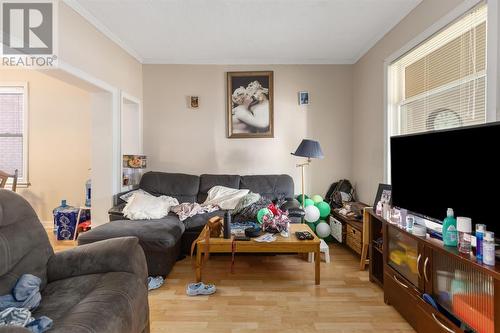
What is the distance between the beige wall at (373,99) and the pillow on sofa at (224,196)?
5.33 feet

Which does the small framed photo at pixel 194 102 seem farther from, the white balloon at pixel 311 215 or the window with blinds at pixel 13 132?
the window with blinds at pixel 13 132

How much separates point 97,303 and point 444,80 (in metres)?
2.84

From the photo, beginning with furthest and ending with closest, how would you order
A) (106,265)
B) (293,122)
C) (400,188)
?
(293,122) < (400,188) < (106,265)

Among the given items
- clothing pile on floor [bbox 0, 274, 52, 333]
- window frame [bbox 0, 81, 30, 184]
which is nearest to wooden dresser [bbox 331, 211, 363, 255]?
clothing pile on floor [bbox 0, 274, 52, 333]

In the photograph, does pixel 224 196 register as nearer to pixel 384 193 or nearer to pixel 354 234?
pixel 354 234

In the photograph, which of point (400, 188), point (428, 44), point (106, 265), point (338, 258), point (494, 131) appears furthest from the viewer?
point (338, 258)

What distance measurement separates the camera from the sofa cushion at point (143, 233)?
2.56m

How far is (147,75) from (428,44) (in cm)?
362

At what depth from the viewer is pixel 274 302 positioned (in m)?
2.21

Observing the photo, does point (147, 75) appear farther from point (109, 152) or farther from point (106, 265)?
point (106, 265)

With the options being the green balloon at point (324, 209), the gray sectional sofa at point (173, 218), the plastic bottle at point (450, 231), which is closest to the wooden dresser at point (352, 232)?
the green balloon at point (324, 209)

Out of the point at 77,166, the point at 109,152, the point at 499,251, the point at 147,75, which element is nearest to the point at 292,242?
the point at 499,251

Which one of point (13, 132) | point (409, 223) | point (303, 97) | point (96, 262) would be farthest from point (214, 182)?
point (13, 132)

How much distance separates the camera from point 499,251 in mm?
1314
